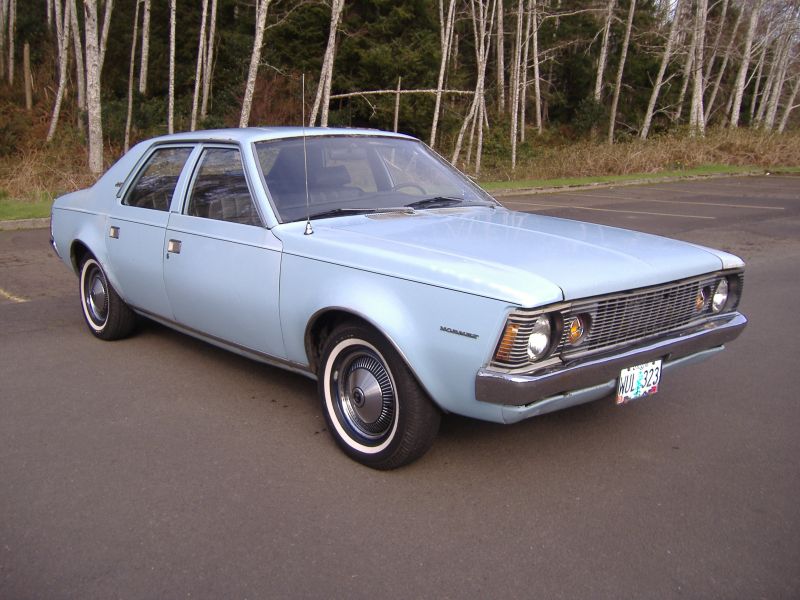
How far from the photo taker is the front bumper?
10.4 ft

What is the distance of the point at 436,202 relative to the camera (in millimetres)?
4754

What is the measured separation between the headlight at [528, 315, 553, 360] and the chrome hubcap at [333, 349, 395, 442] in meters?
0.72

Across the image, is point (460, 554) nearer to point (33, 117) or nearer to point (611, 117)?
point (33, 117)

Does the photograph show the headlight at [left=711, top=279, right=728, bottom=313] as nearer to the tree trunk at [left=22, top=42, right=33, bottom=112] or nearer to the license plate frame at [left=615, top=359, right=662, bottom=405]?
the license plate frame at [left=615, top=359, right=662, bottom=405]

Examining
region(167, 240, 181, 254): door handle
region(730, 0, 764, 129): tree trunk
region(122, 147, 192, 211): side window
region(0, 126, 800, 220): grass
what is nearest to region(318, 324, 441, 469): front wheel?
region(167, 240, 181, 254): door handle

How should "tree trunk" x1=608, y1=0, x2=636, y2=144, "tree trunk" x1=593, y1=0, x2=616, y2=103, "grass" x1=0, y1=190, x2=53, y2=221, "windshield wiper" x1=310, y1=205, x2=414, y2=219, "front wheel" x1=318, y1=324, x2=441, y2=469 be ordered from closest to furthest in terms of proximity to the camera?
"front wheel" x1=318, y1=324, x2=441, y2=469 → "windshield wiper" x1=310, y1=205, x2=414, y2=219 → "grass" x1=0, y1=190, x2=53, y2=221 → "tree trunk" x1=608, y1=0, x2=636, y2=144 → "tree trunk" x1=593, y1=0, x2=616, y2=103

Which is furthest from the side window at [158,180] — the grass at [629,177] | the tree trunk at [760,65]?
the tree trunk at [760,65]

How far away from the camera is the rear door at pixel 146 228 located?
4.98 m

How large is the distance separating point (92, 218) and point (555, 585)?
14.5 feet

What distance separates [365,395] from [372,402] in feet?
0.17

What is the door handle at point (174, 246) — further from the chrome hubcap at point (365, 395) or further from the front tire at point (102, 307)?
the chrome hubcap at point (365, 395)

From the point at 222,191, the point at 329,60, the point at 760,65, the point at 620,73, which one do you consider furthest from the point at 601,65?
the point at 222,191

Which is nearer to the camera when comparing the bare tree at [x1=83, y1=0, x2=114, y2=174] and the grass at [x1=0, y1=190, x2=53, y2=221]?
the grass at [x1=0, y1=190, x2=53, y2=221]

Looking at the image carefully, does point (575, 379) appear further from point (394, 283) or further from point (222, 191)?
point (222, 191)
